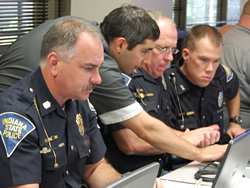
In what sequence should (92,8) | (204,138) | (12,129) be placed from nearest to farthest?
(12,129) < (204,138) < (92,8)

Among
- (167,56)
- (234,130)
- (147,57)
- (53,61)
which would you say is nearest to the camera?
(53,61)

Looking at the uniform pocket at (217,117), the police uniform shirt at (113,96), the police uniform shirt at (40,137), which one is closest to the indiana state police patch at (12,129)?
the police uniform shirt at (40,137)

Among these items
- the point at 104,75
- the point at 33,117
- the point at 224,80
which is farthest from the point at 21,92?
the point at 224,80

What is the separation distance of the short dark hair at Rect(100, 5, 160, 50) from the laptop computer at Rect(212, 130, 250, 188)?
718 millimetres

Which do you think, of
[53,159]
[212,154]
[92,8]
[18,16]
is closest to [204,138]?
[212,154]

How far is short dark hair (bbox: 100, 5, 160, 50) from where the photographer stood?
1.89 metres

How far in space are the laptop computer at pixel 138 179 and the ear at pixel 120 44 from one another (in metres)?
0.95

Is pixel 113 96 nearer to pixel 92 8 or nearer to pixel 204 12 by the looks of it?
pixel 92 8

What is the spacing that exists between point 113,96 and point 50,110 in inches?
18.5

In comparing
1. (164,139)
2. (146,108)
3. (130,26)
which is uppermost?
(130,26)

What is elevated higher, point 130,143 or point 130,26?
point 130,26

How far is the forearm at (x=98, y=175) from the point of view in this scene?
173 centimetres

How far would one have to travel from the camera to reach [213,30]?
2.57 m

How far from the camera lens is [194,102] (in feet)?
8.55
